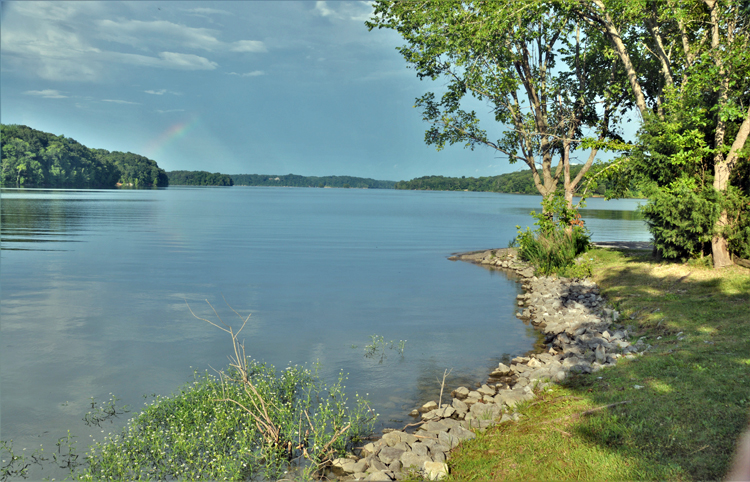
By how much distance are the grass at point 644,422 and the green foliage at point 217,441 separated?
2035 millimetres

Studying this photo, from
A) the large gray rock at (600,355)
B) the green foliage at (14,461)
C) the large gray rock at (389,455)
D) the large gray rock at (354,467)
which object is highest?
the large gray rock at (600,355)

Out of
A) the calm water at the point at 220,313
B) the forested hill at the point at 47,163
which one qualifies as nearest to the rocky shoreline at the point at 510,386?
the calm water at the point at 220,313

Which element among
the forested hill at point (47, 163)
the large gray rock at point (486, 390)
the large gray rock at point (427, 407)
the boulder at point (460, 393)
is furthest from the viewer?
the forested hill at point (47, 163)

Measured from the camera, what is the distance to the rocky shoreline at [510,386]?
643cm

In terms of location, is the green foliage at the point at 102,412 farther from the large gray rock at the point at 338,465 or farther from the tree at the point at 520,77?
the tree at the point at 520,77

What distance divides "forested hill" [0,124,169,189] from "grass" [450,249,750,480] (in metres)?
137

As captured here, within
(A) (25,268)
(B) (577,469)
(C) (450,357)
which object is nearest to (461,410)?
(B) (577,469)

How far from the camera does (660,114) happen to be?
1717 centimetres

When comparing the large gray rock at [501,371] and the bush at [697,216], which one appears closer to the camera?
the large gray rock at [501,371]

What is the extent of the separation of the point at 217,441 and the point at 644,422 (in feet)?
18.7

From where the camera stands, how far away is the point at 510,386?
9469mm

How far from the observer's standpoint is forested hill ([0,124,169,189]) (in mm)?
126000

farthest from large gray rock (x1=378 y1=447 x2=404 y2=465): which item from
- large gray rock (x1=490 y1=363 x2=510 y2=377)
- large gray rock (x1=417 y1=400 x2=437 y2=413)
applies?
large gray rock (x1=490 y1=363 x2=510 y2=377)

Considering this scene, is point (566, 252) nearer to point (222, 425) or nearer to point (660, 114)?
point (660, 114)
